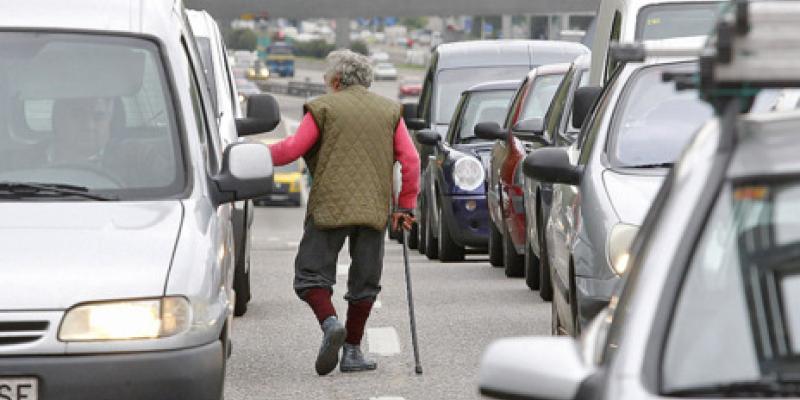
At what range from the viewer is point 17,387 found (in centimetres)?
738

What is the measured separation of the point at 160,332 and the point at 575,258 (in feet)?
10.2

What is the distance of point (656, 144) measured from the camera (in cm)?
1082

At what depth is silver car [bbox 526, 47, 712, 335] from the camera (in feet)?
32.4

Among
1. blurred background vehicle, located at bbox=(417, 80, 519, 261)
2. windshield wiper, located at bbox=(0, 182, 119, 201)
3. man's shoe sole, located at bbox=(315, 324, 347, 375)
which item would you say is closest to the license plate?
windshield wiper, located at bbox=(0, 182, 119, 201)

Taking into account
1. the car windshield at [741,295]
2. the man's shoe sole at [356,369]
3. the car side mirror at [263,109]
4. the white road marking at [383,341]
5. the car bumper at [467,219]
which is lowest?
the car bumper at [467,219]

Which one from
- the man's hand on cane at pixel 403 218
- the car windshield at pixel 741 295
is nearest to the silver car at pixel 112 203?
the man's hand on cane at pixel 403 218

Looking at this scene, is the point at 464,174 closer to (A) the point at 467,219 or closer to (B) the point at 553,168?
(A) the point at 467,219

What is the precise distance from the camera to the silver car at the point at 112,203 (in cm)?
743

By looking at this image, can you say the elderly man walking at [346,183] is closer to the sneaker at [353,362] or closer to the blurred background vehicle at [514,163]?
the sneaker at [353,362]

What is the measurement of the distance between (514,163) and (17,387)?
10.0 meters

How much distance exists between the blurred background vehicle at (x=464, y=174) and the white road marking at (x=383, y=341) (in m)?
6.50

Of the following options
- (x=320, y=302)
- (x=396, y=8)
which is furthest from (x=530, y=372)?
(x=396, y=8)

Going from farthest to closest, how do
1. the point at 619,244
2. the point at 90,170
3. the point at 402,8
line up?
the point at 402,8
the point at 619,244
the point at 90,170

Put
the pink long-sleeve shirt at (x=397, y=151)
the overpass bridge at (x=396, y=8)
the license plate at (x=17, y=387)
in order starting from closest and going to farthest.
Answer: the license plate at (x=17, y=387) → the pink long-sleeve shirt at (x=397, y=151) → the overpass bridge at (x=396, y=8)
